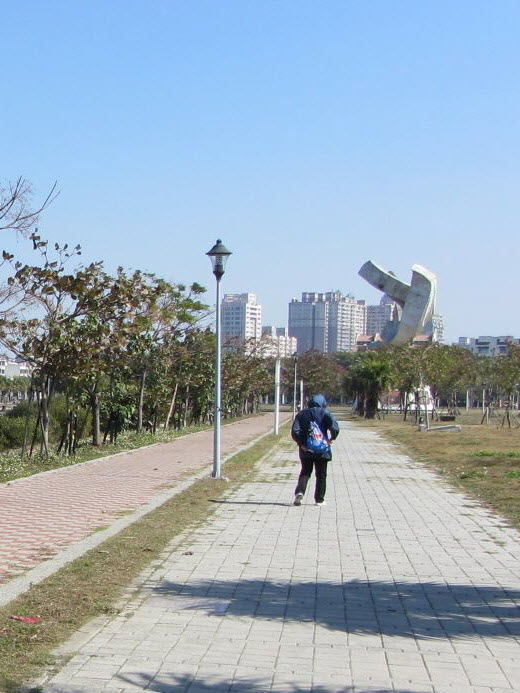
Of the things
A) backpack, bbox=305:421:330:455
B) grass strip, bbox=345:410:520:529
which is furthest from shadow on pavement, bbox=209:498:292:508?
grass strip, bbox=345:410:520:529

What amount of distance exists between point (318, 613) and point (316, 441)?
6082 mm

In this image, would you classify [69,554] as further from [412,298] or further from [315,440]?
[412,298]

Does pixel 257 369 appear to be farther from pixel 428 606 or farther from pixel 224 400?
pixel 428 606

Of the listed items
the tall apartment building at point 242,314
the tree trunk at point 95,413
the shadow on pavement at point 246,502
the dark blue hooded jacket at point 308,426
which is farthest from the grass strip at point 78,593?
the tall apartment building at point 242,314

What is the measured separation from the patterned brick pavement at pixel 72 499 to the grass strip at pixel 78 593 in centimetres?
43

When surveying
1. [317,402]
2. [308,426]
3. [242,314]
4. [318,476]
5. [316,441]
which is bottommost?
[318,476]

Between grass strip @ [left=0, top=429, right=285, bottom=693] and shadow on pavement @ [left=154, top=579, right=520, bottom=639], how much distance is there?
1.59 ft

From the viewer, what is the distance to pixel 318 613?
20.5ft

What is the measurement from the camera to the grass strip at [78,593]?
4938 millimetres

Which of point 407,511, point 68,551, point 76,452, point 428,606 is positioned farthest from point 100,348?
point 428,606

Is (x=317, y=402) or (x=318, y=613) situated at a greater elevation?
(x=317, y=402)

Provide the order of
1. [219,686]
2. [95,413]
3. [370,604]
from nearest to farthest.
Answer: [219,686] → [370,604] → [95,413]

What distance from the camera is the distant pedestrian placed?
12.3 meters

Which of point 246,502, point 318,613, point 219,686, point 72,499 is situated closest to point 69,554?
point 318,613
